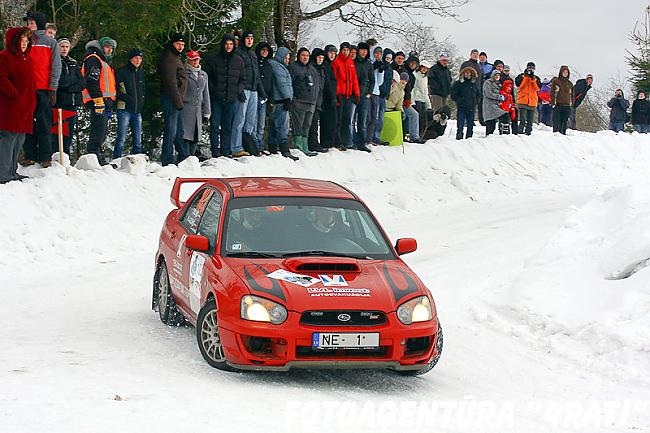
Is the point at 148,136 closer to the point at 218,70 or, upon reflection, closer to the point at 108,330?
the point at 218,70

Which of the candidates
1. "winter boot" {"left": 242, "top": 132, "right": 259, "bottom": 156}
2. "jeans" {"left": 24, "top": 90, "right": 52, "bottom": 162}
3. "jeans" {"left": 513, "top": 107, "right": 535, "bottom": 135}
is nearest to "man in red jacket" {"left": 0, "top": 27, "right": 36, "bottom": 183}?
"jeans" {"left": 24, "top": 90, "right": 52, "bottom": 162}

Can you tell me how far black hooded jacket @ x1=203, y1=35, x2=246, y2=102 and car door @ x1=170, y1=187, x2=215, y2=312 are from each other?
8327 mm

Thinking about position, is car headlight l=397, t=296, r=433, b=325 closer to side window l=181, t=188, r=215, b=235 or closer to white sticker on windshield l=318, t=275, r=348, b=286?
white sticker on windshield l=318, t=275, r=348, b=286

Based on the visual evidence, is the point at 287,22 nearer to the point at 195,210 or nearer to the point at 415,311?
the point at 195,210

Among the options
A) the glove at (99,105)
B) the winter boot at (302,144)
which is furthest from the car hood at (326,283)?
the winter boot at (302,144)

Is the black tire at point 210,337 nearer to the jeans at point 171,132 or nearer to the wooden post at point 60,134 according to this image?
the wooden post at point 60,134

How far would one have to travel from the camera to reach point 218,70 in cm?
1842

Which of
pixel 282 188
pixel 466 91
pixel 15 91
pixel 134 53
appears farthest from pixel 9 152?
pixel 466 91

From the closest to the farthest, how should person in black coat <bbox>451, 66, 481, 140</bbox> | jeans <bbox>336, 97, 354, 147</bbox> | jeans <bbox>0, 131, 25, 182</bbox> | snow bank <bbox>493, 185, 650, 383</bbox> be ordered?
1. snow bank <bbox>493, 185, 650, 383</bbox>
2. jeans <bbox>0, 131, 25, 182</bbox>
3. jeans <bbox>336, 97, 354, 147</bbox>
4. person in black coat <bbox>451, 66, 481, 140</bbox>

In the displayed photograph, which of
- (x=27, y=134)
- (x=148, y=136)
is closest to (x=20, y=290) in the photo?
(x=27, y=134)

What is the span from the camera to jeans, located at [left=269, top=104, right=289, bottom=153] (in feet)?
65.4

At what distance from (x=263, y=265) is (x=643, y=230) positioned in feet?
16.9

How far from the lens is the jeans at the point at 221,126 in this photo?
18719 mm

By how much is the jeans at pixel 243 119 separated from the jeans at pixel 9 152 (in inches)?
190
